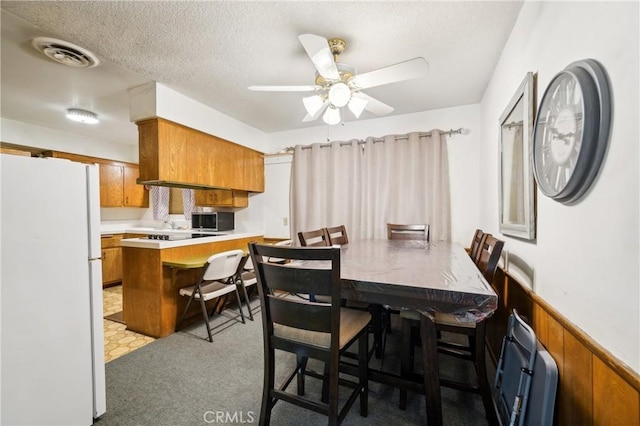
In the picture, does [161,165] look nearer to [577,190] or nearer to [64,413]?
[64,413]

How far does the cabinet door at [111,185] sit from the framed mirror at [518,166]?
530 centimetres

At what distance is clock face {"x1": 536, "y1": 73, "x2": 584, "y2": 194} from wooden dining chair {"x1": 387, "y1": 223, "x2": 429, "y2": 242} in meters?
1.73

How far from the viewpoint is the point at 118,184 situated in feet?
14.7

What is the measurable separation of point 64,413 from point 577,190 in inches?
95.8

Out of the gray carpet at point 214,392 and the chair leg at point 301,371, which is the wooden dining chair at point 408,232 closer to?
the gray carpet at point 214,392

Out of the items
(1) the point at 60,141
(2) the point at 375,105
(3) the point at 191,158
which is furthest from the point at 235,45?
(1) the point at 60,141

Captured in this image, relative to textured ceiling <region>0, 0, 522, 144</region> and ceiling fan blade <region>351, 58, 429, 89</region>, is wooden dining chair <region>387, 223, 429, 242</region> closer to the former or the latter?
textured ceiling <region>0, 0, 522, 144</region>

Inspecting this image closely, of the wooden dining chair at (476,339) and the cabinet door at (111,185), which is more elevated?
the cabinet door at (111,185)

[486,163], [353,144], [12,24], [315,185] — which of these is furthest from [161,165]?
[486,163]

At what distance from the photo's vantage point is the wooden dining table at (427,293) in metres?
1.05

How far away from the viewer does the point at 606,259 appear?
78 cm

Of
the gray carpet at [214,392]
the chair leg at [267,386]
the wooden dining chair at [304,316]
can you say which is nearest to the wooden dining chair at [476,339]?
the gray carpet at [214,392]

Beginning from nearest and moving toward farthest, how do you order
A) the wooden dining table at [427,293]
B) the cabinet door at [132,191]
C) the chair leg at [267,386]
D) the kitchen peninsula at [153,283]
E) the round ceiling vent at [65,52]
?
the wooden dining table at [427,293], the chair leg at [267,386], the round ceiling vent at [65,52], the kitchen peninsula at [153,283], the cabinet door at [132,191]

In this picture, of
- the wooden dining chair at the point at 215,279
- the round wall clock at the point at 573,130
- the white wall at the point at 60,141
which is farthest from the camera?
the white wall at the point at 60,141
